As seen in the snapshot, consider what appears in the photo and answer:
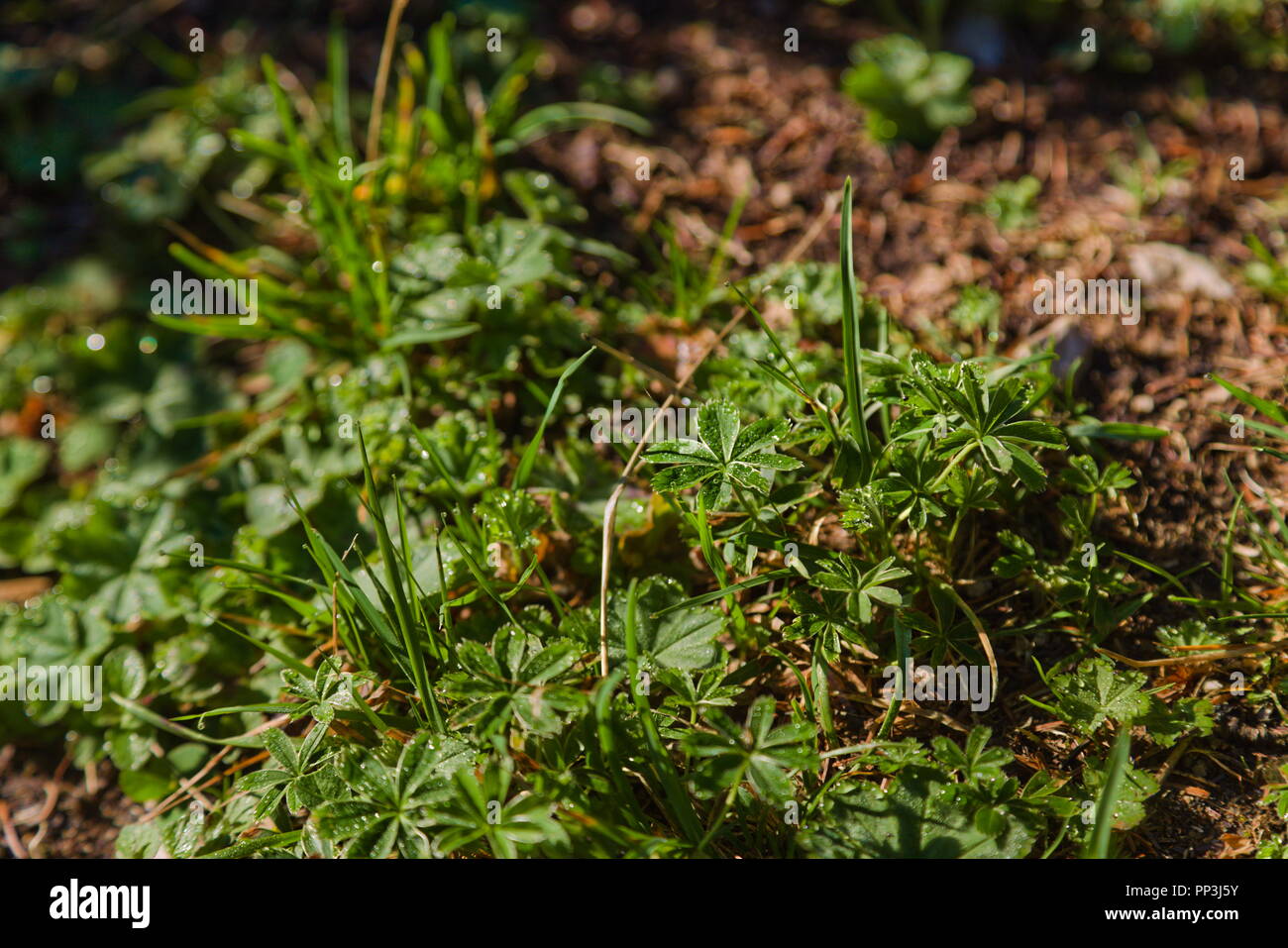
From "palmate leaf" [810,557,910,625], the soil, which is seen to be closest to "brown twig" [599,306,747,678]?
"palmate leaf" [810,557,910,625]

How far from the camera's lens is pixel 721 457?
174cm

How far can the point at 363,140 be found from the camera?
2.90m

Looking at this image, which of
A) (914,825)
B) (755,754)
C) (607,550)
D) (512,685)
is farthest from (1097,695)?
(512,685)

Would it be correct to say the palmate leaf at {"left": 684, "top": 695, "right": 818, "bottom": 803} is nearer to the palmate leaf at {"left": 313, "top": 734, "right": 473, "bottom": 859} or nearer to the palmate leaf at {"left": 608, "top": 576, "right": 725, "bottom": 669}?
the palmate leaf at {"left": 608, "top": 576, "right": 725, "bottom": 669}

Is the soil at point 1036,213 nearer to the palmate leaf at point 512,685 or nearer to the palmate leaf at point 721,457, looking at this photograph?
the palmate leaf at point 721,457

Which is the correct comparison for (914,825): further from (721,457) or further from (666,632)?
(721,457)

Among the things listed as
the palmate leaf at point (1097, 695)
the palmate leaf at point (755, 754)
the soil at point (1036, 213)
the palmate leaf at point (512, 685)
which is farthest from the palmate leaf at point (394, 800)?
the palmate leaf at point (1097, 695)

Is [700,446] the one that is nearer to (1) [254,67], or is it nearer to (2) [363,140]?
(2) [363,140]

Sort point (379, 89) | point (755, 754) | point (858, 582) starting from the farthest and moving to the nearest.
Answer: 1. point (379, 89)
2. point (858, 582)
3. point (755, 754)

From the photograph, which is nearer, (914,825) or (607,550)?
(914,825)

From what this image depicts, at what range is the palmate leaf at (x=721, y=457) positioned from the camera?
170 centimetres

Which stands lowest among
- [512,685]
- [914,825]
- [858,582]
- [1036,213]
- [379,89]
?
[914,825]

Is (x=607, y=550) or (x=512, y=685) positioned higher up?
(x=607, y=550)
